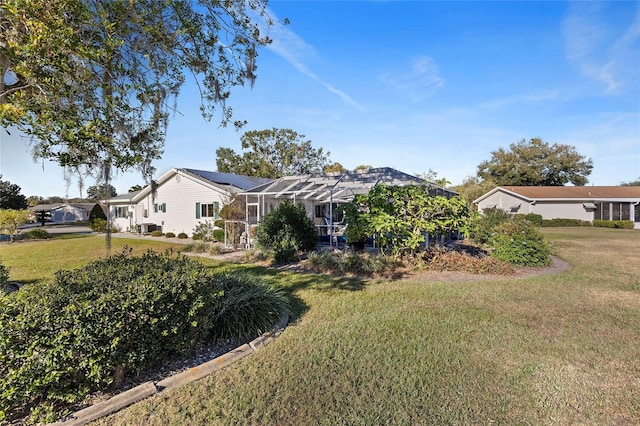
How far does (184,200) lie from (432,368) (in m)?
21.1

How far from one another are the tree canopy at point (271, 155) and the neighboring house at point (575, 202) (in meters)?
22.0

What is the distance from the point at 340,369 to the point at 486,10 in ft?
34.2

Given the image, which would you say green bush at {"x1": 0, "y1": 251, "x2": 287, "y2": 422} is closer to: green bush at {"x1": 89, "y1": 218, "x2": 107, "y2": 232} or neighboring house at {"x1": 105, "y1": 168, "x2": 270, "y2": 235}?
neighboring house at {"x1": 105, "y1": 168, "x2": 270, "y2": 235}

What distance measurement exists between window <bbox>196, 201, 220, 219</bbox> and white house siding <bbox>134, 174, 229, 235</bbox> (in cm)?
20

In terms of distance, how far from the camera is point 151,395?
2.96 meters

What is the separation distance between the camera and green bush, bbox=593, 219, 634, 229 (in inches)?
976

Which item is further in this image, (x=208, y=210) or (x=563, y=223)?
(x=563, y=223)

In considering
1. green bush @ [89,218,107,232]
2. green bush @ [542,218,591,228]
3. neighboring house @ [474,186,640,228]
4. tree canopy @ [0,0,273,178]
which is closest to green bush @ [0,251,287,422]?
tree canopy @ [0,0,273,178]

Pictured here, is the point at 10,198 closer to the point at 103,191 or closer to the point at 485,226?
the point at 103,191

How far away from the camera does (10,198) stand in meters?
36.5

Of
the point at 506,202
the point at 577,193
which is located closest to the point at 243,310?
the point at 506,202

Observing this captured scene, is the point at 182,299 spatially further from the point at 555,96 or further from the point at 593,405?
the point at 555,96

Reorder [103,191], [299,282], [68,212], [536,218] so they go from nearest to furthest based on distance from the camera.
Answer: [103,191] < [299,282] < [536,218] < [68,212]

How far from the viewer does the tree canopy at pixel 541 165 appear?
39.0 meters
